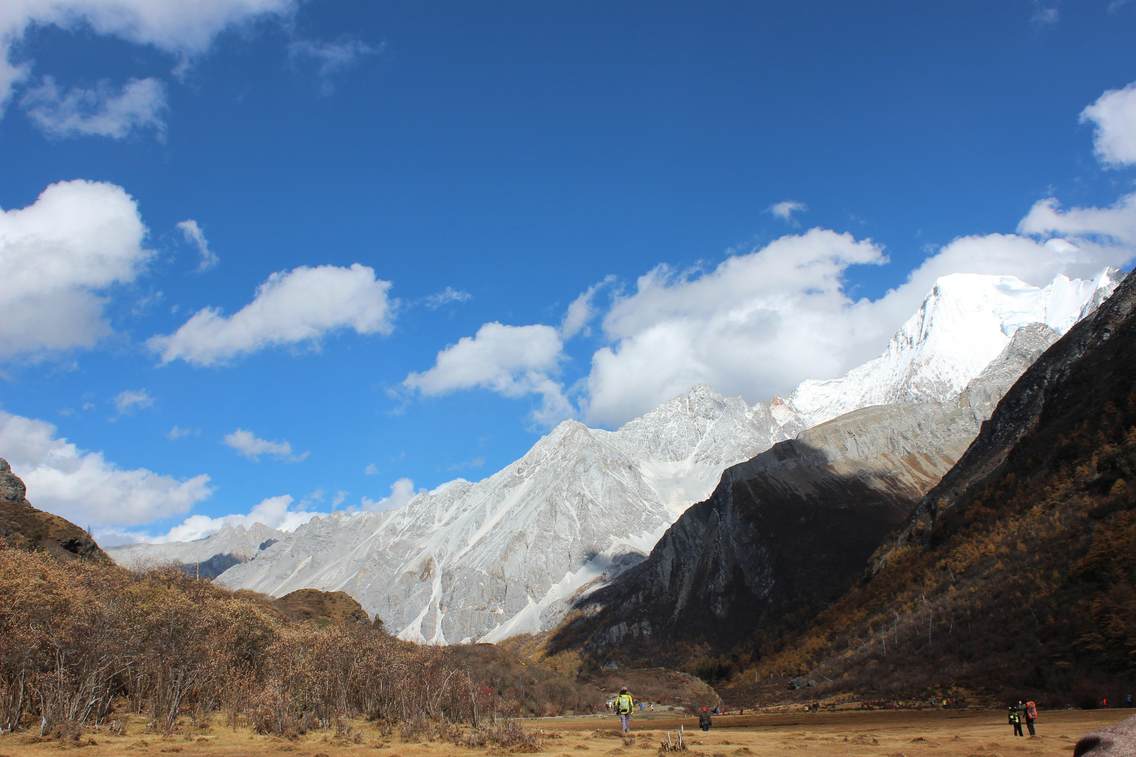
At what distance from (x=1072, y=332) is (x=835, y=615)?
55902mm

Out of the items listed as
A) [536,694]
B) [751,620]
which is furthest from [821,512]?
[536,694]

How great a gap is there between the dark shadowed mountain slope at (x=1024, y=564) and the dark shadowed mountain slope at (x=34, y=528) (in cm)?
7982

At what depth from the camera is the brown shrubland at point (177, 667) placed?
39469 mm

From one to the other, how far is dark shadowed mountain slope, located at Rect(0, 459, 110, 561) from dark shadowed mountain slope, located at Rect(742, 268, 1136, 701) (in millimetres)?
79819

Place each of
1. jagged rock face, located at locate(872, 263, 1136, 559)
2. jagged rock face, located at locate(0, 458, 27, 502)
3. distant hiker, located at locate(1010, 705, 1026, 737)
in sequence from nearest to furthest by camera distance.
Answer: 1. distant hiker, located at locate(1010, 705, 1026, 737)
2. jagged rock face, located at locate(0, 458, 27, 502)
3. jagged rock face, located at locate(872, 263, 1136, 559)

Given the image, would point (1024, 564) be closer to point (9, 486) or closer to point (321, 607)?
point (321, 607)

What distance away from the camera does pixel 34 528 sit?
78000 millimetres

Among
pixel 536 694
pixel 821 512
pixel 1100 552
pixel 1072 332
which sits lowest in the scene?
pixel 536 694

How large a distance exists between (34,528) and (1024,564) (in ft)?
314

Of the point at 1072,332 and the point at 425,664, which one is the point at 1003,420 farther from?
the point at 425,664

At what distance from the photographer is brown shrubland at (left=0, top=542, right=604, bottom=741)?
3947cm

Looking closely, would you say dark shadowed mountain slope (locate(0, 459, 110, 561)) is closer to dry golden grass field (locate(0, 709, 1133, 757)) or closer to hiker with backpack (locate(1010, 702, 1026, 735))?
dry golden grass field (locate(0, 709, 1133, 757))

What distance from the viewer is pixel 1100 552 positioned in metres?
68.3

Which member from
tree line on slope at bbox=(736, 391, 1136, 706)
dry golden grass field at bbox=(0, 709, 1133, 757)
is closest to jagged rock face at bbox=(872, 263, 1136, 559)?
tree line on slope at bbox=(736, 391, 1136, 706)
